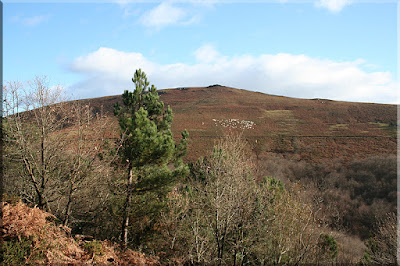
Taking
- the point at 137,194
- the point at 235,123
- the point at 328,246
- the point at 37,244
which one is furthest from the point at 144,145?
the point at 235,123

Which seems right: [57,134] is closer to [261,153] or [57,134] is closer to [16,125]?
[16,125]

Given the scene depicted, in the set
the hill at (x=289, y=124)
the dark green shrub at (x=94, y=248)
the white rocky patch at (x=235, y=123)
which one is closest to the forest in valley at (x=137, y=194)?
the dark green shrub at (x=94, y=248)

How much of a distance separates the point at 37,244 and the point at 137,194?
6341 mm

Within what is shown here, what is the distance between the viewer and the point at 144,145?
11734mm

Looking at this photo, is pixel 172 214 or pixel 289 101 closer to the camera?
pixel 172 214

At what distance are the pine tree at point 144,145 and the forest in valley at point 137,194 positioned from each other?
0.05m

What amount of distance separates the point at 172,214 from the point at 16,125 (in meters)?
8.16

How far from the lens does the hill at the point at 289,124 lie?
51688mm

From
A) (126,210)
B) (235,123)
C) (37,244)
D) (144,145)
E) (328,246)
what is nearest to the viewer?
(37,244)

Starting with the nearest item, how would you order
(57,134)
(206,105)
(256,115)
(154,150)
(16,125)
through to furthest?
(16,125)
(57,134)
(154,150)
(256,115)
(206,105)

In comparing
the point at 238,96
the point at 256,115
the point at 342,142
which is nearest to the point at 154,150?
the point at 342,142

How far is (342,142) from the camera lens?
54406 millimetres

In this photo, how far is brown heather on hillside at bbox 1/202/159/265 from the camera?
6559mm

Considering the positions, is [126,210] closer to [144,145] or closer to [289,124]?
[144,145]
